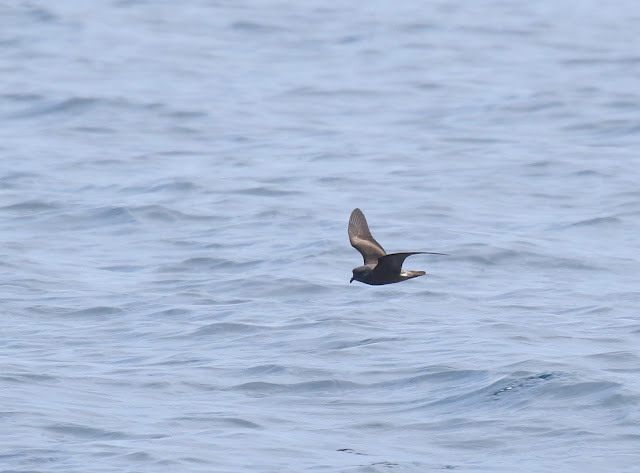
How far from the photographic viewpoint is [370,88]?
24.3 meters

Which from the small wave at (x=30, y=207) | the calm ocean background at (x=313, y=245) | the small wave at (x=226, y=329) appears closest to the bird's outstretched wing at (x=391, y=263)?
the calm ocean background at (x=313, y=245)

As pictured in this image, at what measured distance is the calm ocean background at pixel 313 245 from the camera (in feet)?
32.7

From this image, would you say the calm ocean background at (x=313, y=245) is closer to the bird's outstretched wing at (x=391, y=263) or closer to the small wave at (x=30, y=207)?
the small wave at (x=30, y=207)

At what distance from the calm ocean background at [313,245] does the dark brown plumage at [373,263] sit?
1025 mm

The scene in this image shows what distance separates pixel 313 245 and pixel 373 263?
15.5 feet

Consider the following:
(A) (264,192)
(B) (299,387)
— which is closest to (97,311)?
(B) (299,387)

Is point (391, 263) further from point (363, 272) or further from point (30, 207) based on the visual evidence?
point (30, 207)

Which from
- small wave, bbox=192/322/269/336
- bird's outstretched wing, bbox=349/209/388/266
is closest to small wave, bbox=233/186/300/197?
small wave, bbox=192/322/269/336

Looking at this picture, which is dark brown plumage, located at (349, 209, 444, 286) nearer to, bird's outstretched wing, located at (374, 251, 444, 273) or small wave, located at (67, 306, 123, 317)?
bird's outstretched wing, located at (374, 251, 444, 273)

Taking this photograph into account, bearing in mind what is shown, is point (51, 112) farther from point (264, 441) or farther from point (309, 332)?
A: point (264, 441)

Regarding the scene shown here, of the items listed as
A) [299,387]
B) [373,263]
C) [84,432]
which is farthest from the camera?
[299,387]

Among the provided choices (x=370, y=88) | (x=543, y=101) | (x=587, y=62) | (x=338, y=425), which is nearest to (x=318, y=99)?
(x=370, y=88)

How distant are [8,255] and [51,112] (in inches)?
305

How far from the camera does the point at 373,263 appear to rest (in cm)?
1074
